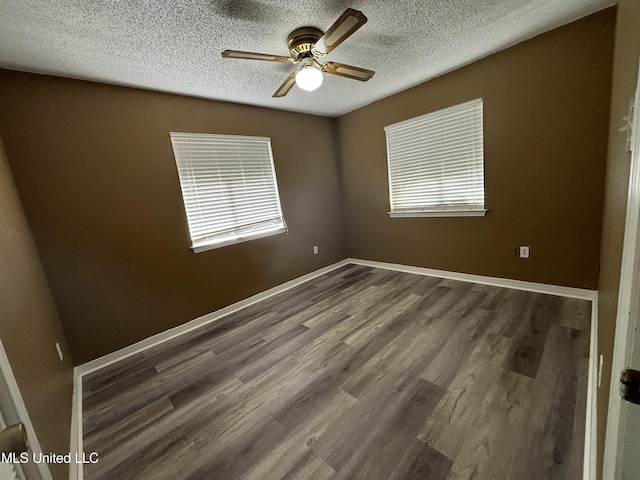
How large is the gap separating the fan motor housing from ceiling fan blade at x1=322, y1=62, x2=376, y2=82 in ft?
0.56

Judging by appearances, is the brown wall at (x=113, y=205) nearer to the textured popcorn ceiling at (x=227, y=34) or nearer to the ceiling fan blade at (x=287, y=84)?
the textured popcorn ceiling at (x=227, y=34)


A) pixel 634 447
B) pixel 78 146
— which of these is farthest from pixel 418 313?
pixel 78 146

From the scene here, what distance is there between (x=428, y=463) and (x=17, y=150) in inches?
130

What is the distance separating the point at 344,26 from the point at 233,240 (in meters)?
2.29

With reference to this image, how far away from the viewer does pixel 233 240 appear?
2.94m

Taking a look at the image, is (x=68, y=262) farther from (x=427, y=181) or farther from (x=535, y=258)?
(x=535, y=258)

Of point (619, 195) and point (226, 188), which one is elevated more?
point (226, 188)

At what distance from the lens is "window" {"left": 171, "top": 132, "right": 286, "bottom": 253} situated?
2646 mm

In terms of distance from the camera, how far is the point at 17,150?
182 centimetres

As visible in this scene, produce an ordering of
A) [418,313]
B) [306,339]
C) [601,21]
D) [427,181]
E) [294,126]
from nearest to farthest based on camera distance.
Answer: [601,21]
[306,339]
[418,313]
[427,181]
[294,126]

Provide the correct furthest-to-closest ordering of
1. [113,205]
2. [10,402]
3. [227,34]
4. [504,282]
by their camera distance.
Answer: [504,282] < [113,205] < [227,34] < [10,402]

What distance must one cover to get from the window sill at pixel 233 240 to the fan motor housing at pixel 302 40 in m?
1.95

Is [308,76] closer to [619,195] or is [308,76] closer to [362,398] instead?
[619,195]

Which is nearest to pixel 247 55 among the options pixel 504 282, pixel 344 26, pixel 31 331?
pixel 344 26
